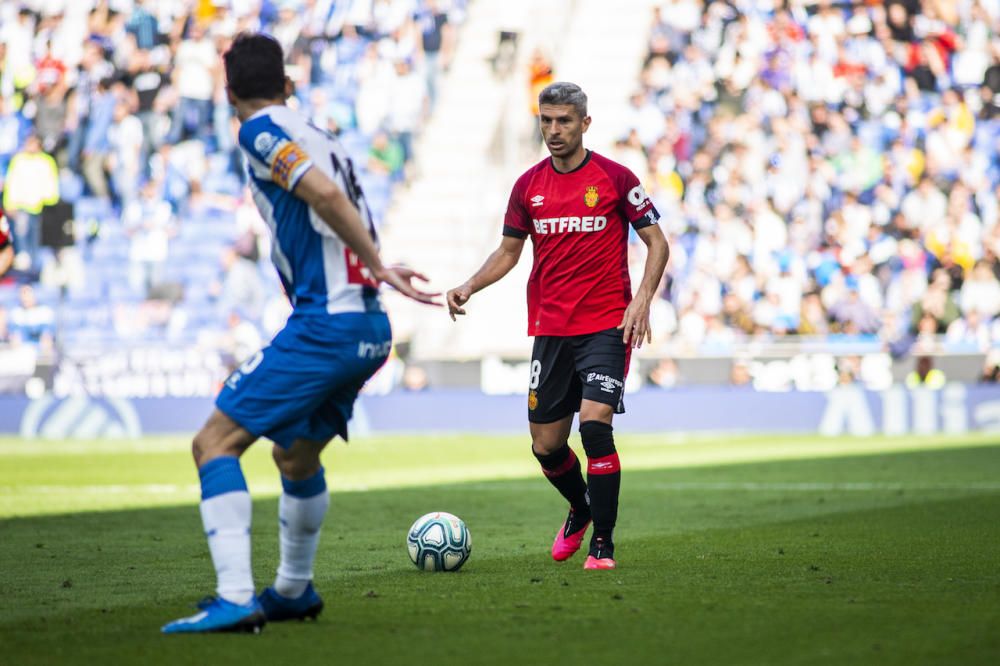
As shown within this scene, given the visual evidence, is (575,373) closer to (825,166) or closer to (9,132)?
(825,166)

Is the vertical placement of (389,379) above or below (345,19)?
below

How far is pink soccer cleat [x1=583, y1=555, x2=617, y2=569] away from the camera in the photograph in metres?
7.45

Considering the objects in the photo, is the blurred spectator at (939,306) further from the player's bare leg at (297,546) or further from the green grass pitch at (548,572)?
the player's bare leg at (297,546)

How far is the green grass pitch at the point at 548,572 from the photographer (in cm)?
512

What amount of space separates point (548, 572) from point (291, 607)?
6.33ft

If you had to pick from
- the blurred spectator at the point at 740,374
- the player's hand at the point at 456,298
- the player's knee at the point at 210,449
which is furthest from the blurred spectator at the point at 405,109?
the player's knee at the point at 210,449

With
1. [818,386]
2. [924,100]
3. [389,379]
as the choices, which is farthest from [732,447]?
[924,100]

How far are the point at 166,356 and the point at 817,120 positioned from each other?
11.5 metres

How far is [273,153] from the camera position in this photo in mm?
5461

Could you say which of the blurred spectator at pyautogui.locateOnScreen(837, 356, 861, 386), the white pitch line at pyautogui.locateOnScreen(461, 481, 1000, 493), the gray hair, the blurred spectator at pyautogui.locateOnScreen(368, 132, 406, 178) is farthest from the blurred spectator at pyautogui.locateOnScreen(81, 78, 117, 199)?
the gray hair

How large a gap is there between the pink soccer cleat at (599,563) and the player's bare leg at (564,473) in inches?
16.0

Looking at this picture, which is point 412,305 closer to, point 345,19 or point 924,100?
point 345,19

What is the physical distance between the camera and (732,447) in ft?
60.3

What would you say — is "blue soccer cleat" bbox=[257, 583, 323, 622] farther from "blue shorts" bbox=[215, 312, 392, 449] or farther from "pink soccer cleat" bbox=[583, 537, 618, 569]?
"pink soccer cleat" bbox=[583, 537, 618, 569]
